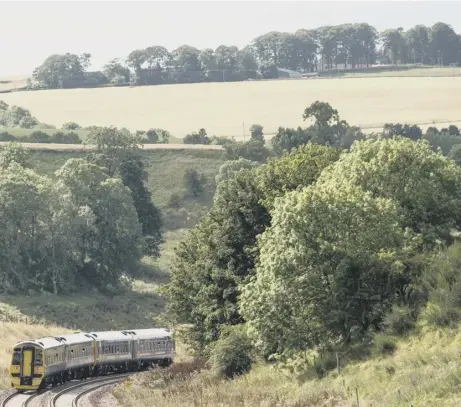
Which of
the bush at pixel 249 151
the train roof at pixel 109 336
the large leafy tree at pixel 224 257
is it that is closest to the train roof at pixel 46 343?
the train roof at pixel 109 336

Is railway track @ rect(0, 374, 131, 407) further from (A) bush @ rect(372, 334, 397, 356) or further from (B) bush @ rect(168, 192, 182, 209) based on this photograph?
(B) bush @ rect(168, 192, 182, 209)

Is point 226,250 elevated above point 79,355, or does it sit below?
above

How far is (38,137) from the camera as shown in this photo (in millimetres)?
178125

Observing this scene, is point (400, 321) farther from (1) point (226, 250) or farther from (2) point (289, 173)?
(2) point (289, 173)

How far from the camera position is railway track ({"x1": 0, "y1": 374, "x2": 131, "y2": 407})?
47.1 metres

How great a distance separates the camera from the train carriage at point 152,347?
67500mm

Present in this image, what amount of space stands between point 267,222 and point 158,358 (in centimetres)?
1299

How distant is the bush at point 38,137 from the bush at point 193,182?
31.1 m

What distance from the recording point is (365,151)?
58.8 meters

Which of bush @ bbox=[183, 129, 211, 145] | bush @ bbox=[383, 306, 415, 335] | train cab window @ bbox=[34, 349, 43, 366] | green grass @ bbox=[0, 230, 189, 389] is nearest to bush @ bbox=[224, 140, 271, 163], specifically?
bush @ bbox=[183, 129, 211, 145]

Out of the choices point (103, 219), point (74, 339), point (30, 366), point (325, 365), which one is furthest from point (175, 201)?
point (325, 365)

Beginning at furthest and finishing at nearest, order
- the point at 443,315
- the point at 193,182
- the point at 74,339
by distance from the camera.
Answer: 1. the point at 193,182
2. the point at 74,339
3. the point at 443,315

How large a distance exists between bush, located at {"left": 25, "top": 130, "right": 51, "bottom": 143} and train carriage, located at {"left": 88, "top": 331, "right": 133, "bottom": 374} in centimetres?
11304

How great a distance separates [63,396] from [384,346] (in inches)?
567
